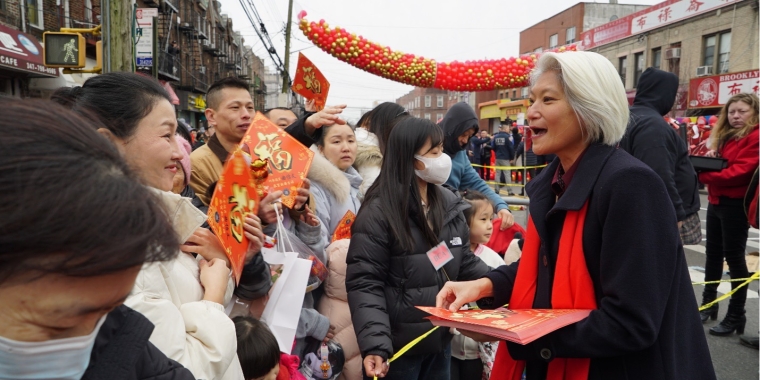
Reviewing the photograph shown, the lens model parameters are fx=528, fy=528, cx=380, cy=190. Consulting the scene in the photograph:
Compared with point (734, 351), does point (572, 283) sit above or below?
above

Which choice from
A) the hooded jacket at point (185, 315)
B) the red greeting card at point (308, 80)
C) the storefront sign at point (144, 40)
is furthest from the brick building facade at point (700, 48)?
the hooded jacket at point (185, 315)

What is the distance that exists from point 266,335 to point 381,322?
50cm

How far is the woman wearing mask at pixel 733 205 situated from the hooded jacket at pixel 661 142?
0.94 feet

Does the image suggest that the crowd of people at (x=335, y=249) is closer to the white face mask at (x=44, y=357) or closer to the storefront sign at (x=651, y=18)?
the white face mask at (x=44, y=357)

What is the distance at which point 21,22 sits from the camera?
15.3 metres

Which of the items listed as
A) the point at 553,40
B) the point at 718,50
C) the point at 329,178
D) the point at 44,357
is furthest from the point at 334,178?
the point at 553,40

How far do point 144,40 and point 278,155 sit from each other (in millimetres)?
9378

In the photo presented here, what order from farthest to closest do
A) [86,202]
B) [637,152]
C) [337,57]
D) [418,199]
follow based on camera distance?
1. [337,57]
2. [637,152]
3. [418,199]
4. [86,202]

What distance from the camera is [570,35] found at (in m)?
38.3

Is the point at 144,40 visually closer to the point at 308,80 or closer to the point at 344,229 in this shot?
the point at 308,80

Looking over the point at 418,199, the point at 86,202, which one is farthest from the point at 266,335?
the point at 86,202

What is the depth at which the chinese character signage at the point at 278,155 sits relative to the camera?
2340 millimetres

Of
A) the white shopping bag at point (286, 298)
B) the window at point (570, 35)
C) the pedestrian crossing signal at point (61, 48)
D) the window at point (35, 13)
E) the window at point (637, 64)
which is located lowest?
the white shopping bag at point (286, 298)

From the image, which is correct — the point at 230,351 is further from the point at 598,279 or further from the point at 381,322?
the point at 598,279
